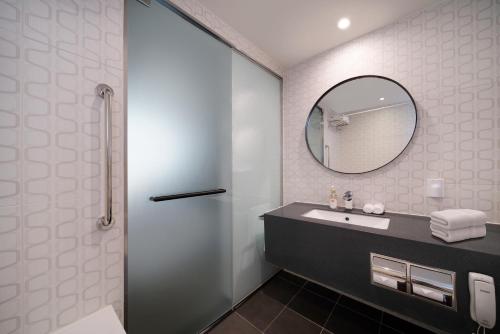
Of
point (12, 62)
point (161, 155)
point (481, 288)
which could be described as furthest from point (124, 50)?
point (481, 288)

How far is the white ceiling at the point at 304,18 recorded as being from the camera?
126 cm

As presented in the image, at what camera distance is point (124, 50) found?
0.92 m

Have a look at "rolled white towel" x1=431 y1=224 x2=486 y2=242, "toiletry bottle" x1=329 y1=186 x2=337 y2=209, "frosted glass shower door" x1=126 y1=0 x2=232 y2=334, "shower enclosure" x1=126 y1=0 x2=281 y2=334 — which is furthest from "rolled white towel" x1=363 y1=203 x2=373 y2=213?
"frosted glass shower door" x1=126 y1=0 x2=232 y2=334

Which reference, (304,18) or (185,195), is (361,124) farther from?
(185,195)

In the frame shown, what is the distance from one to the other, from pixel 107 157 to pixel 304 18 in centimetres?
165

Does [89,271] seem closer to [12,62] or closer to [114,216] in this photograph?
[114,216]

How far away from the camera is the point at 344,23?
4.66 feet

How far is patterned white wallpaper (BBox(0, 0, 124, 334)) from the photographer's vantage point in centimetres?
64

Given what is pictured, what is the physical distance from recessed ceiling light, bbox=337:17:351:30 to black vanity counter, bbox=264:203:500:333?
155 cm

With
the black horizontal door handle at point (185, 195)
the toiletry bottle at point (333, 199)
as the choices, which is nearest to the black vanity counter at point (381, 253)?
the toiletry bottle at point (333, 199)

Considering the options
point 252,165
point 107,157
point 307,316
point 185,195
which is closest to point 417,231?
point 307,316

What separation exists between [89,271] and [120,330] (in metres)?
0.29

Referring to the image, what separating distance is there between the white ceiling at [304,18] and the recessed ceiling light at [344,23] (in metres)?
0.03

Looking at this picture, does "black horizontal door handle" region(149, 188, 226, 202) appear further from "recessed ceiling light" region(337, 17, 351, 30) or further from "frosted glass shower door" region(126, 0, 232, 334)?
"recessed ceiling light" region(337, 17, 351, 30)
